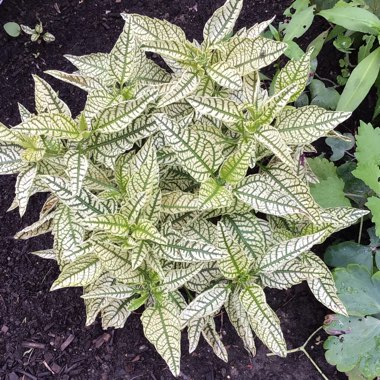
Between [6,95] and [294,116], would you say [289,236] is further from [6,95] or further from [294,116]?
[6,95]

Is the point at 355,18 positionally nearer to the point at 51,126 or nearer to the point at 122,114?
the point at 122,114

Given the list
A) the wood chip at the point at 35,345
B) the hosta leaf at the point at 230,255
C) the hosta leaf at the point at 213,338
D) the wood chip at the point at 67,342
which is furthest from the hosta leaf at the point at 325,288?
the wood chip at the point at 35,345

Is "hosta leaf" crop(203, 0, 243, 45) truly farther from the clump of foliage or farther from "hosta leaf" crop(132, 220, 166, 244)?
the clump of foliage

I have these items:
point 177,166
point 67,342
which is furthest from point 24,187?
point 67,342

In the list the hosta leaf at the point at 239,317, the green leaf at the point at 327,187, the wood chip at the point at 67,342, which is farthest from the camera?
the wood chip at the point at 67,342

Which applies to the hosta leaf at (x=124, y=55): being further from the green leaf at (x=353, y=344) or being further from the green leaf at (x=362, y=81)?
the green leaf at (x=353, y=344)

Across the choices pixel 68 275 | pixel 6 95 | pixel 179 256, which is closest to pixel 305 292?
pixel 179 256

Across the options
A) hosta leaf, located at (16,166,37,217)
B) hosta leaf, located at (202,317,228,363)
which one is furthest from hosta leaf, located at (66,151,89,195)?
hosta leaf, located at (202,317,228,363)
